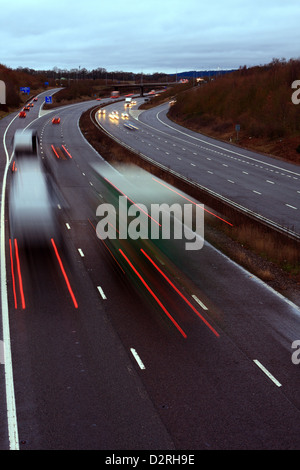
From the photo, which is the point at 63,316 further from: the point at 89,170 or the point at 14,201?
the point at 89,170

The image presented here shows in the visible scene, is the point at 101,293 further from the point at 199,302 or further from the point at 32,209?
the point at 32,209

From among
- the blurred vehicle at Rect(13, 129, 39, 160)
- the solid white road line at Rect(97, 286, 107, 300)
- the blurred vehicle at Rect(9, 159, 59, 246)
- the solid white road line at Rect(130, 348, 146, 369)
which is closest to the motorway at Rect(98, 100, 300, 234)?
the solid white road line at Rect(97, 286, 107, 300)

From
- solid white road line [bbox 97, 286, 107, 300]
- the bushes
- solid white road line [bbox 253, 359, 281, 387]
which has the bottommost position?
solid white road line [bbox 253, 359, 281, 387]

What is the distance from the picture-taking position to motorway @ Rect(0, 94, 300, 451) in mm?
10922

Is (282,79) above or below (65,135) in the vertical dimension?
above

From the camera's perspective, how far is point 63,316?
16.5m

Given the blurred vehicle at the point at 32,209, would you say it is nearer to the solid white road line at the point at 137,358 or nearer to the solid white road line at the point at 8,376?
the solid white road line at the point at 8,376

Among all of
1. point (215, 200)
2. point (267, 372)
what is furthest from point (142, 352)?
point (215, 200)

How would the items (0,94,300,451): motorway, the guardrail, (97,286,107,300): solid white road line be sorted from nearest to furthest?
(0,94,300,451): motorway
(97,286,107,300): solid white road line
the guardrail

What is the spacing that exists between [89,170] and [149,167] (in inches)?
218

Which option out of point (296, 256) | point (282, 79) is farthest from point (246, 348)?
point (282, 79)

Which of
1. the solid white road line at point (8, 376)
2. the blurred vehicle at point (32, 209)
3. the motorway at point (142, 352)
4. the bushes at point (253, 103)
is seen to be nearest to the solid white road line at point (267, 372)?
the motorway at point (142, 352)

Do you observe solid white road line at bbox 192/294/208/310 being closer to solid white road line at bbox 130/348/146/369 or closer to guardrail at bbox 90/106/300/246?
solid white road line at bbox 130/348/146/369

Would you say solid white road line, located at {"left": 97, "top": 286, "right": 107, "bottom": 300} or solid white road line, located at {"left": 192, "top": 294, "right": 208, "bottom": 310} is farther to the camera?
solid white road line, located at {"left": 97, "top": 286, "right": 107, "bottom": 300}
